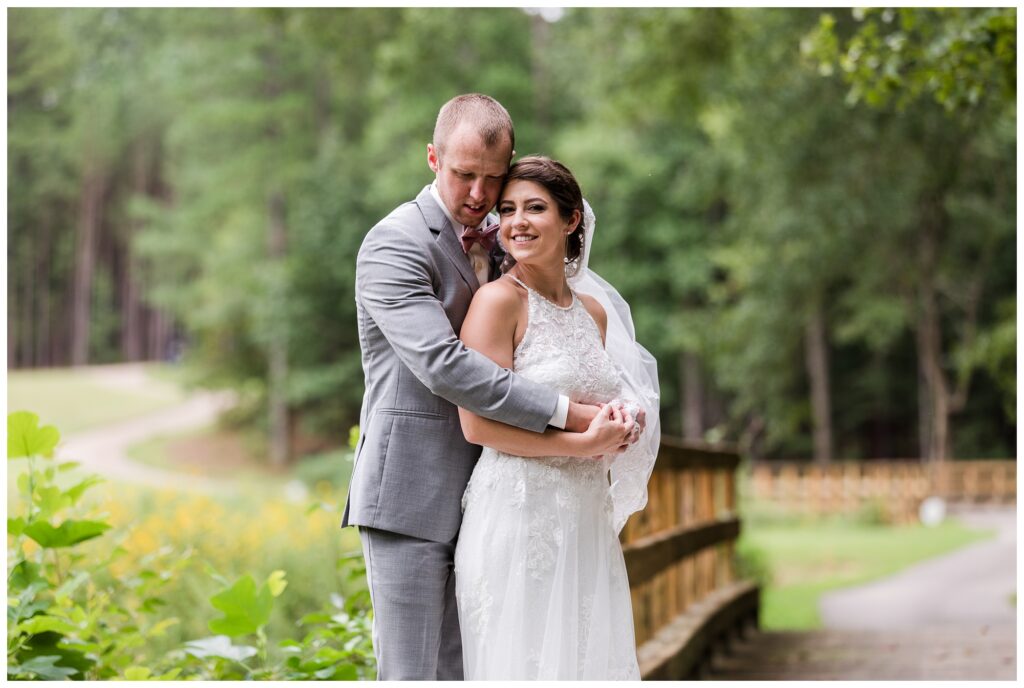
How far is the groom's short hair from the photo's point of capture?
2975 mm

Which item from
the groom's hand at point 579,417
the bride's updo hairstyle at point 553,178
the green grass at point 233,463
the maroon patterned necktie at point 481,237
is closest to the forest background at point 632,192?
the green grass at point 233,463

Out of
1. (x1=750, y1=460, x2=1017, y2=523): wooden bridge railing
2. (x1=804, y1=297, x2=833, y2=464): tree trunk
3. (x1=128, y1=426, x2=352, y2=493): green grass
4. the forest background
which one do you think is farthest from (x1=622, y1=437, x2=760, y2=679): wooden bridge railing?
(x1=804, y1=297, x2=833, y2=464): tree trunk

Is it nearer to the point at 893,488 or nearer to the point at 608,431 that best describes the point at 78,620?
the point at 608,431

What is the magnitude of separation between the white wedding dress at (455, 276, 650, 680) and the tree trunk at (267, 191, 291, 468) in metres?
25.8

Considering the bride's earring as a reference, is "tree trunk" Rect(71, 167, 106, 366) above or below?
above

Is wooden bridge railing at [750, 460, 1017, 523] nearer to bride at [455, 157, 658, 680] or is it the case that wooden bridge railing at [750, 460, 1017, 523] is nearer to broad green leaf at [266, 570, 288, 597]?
broad green leaf at [266, 570, 288, 597]

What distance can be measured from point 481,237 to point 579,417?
0.58 m

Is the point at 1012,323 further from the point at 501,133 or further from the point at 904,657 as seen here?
the point at 501,133

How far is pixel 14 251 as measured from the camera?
4094cm

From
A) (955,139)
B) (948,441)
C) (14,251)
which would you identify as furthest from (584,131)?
(14,251)

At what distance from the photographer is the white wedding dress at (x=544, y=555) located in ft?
9.86

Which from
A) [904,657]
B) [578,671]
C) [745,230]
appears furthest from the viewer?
[745,230]

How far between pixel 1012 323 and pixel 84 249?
105ft

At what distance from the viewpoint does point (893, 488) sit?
25.7 metres
